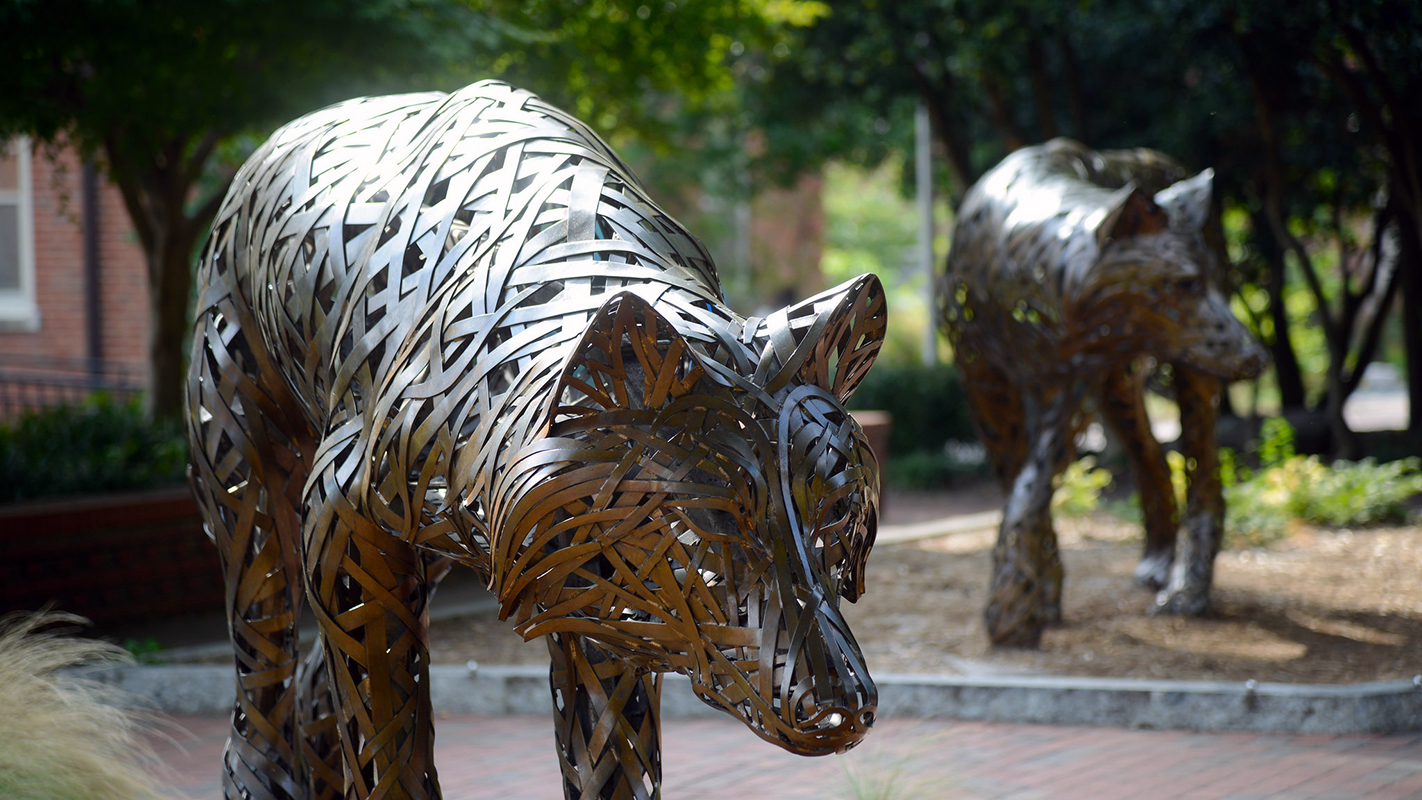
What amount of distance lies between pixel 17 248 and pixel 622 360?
1711 centimetres

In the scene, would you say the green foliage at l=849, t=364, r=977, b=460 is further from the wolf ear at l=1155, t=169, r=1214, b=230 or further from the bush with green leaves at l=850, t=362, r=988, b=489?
the wolf ear at l=1155, t=169, r=1214, b=230

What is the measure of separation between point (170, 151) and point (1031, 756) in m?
8.04

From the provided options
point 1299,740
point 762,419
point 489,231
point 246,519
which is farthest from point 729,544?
point 1299,740

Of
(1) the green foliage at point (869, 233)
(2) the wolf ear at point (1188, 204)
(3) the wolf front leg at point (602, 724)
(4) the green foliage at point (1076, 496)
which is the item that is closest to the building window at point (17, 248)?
(4) the green foliage at point (1076, 496)

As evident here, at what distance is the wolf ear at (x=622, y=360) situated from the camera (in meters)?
2.06

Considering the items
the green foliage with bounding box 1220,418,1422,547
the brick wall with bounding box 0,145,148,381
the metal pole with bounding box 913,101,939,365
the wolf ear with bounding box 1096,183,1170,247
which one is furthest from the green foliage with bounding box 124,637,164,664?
the metal pole with bounding box 913,101,939,365

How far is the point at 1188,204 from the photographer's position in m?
6.29

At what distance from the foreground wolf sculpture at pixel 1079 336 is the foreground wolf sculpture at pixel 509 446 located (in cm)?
359

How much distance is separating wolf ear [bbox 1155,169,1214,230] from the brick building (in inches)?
547

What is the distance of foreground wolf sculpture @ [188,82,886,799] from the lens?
2094mm

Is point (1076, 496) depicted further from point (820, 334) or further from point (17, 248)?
point (17, 248)

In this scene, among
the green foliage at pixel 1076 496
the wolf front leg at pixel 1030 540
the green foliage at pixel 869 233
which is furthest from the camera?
the green foliage at pixel 869 233

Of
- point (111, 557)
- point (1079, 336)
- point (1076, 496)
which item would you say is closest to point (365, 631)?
point (1079, 336)

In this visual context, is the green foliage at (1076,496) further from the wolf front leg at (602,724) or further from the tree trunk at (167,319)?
the wolf front leg at (602,724)
